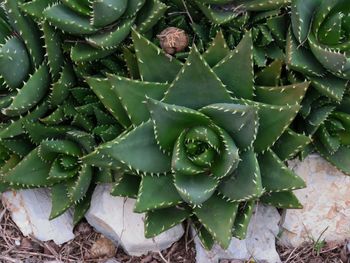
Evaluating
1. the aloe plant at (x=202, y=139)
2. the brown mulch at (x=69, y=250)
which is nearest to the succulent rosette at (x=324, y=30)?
the aloe plant at (x=202, y=139)

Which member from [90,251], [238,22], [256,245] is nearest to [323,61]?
[238,22]

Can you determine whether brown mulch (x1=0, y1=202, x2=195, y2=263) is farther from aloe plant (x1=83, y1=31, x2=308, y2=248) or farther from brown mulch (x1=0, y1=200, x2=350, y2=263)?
aloe plant (x1=83, y1=31, x2=308, y2=248)

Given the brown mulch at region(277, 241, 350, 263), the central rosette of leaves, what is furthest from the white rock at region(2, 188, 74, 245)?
the brown mulch at region(277, 241, 350, 263)

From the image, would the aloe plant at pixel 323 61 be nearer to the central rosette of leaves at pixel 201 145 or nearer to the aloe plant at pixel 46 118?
the central rosette of leaves at pixel 201 145

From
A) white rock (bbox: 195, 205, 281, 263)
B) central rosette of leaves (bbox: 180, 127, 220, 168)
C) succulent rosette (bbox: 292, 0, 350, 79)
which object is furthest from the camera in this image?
white rock (bbox: 195, 205, 281, 263)

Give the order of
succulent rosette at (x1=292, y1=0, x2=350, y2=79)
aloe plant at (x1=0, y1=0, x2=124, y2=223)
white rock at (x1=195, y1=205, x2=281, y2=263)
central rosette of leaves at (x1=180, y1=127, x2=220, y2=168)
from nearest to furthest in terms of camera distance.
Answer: central rosette of leaves at (x1=180, y1=127, x2=220, y2=168) < succulent rosette at (x1=292, y1=0, x2=350, y2=79) < aloe plant at (x1=0, y1=0, x2=124, y2=223) < white rock at (x1=195, y1=205, x2=281, y2=263)

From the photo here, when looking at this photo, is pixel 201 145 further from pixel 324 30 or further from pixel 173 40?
pixel 324 30

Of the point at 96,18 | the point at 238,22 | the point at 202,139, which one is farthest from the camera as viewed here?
the point at 238,22
